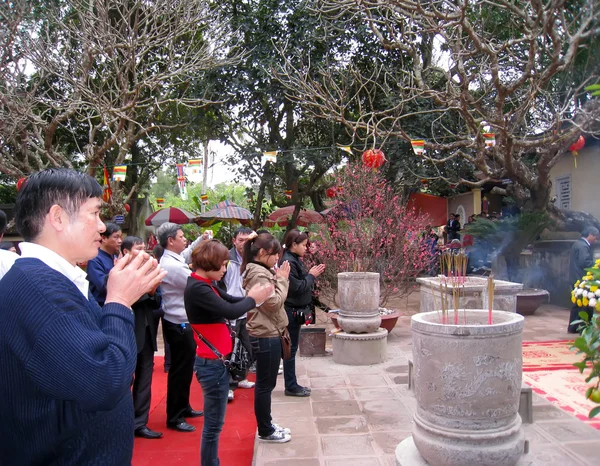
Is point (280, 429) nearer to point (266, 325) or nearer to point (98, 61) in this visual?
point (266, 325)

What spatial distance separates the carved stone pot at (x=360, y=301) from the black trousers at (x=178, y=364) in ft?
8.12

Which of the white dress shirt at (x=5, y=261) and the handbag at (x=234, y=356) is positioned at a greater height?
the white dress shirt at (x=5, y=261)

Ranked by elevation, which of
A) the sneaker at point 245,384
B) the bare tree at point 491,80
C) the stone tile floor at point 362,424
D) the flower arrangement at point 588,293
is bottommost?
the sneaker at point 245,384

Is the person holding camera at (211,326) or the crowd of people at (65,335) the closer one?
the crowd of people at (65,335)

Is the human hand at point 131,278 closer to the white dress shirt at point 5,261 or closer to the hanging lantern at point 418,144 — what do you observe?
the white dress shirt at point 5,261

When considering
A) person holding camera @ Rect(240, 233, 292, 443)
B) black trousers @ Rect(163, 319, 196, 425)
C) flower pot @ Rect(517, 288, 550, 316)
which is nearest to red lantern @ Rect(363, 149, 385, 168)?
flower pot @ Rect(517, 288, 550, 316)

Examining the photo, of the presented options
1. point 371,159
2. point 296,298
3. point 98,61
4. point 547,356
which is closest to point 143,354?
point 296,298

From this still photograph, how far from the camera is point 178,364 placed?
4.35m

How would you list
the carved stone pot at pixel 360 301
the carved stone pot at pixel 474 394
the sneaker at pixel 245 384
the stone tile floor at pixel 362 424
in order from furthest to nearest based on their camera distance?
the carved stone pot at pixel 360 301 < the sneaker at pixel 245 384 < the stone tile floor at pixel 362 424 < the carved stone pot at pixel 474 394

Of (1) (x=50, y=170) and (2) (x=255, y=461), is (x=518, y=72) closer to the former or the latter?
(2) (x=255, y=461)

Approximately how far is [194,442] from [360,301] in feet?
9.41

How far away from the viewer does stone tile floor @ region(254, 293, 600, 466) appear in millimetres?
3592

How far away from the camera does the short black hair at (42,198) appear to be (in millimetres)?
1526

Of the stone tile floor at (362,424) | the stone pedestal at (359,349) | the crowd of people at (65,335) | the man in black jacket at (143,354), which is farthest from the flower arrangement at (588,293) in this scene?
the man in black jacket at (143,354)
